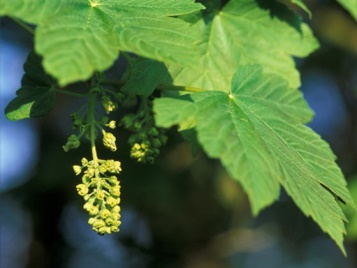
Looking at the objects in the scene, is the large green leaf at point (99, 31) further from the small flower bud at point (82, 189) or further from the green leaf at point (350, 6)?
the green leaf at point (350, 6)

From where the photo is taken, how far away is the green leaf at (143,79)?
1587 millimetres

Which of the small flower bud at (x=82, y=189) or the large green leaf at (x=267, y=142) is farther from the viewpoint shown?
the small flower bud at (x=82, y=189)

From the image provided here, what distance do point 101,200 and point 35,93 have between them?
416mm

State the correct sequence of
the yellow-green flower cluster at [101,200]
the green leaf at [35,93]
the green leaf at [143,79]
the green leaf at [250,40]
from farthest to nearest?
1. the green leaf at [250,40]
2. the green leaf at [35,93]
3. the green leaf at [143,79]
4. the yellow-green flower cluster at [101,200]

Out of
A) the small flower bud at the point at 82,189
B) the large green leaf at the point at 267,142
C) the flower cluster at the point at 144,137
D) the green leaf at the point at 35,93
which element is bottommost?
the green leaf at the point at 35,93

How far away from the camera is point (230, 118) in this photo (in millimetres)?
1387

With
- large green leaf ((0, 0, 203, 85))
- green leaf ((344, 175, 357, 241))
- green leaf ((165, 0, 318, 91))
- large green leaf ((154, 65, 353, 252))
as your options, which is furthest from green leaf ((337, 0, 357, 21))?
green leaf ((344, 175, 357, 241))

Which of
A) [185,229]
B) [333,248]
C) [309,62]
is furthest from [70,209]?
[333,248]

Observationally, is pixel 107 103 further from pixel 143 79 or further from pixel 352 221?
pixel 352 221

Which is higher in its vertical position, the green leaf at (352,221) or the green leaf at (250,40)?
the green leaf at (250,40)

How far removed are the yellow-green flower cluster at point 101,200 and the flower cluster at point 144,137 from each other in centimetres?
17

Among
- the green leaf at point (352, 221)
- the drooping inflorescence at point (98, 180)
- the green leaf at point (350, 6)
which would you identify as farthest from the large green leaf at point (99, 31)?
the green leaf at point (352, 221)

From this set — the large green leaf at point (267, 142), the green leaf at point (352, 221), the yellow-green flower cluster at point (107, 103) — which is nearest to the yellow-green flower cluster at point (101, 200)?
the yellow-green flower cluster at point (107, 103)

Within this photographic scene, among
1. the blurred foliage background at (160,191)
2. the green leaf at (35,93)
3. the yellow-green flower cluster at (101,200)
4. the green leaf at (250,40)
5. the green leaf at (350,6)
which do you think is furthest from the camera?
the blurred foliage background at (160,191)
